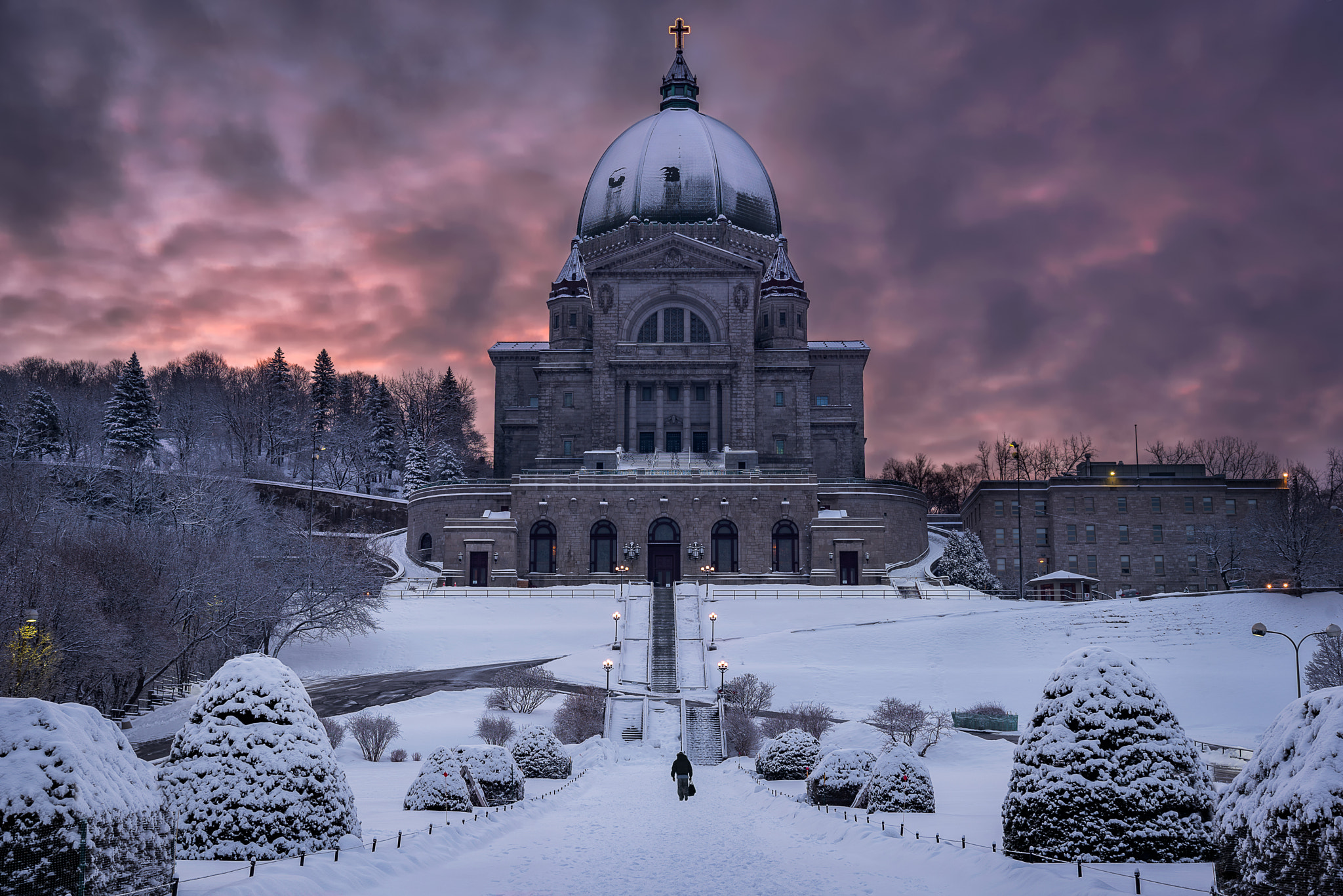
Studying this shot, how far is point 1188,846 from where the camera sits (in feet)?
42.0

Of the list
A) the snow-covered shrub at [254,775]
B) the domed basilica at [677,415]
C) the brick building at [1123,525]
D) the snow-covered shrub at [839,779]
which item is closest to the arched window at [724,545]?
the domed basilica at [677,415]

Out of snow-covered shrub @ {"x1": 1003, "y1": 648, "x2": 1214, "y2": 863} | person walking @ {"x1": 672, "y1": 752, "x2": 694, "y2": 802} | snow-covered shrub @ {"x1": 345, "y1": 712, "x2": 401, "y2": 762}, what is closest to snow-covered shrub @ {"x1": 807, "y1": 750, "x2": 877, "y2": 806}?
person walking @ {"x1": 672, "y1": 752, "x2": 694, "y2": 802}

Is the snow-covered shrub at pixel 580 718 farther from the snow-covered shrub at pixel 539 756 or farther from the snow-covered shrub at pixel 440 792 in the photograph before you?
the snow-covered shrub at pixel 440 792

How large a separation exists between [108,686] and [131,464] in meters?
54.0

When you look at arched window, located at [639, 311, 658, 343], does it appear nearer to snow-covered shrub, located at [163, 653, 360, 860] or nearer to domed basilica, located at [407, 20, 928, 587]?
domed basilica, located at [407, 20, 928, 587]

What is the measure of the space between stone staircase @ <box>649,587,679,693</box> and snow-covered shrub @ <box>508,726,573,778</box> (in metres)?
17.8

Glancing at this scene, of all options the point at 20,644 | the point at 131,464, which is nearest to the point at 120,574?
the point at 20,644

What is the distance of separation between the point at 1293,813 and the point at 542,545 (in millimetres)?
63108

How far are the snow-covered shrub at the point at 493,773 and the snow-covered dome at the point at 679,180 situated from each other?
72.9m

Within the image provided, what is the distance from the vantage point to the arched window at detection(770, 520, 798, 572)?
7006cm

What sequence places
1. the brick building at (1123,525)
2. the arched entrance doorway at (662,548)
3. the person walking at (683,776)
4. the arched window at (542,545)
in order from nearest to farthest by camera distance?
the person walking at (683,776) < the arched entrance doorway at (662,548) < the arched window at (542,545) < the brick building at (1123,525)

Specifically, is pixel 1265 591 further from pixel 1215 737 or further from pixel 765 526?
pixel 765 526

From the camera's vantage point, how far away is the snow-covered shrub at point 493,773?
2053 centimetres

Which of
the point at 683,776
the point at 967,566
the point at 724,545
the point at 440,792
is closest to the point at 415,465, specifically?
the point at 724,545
